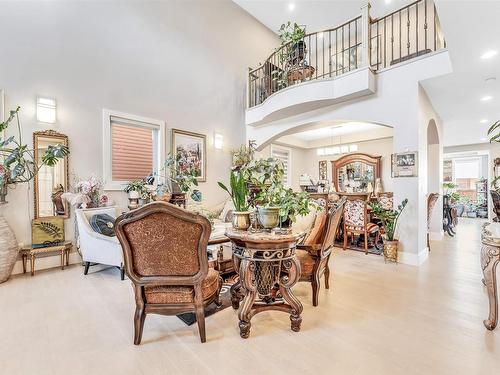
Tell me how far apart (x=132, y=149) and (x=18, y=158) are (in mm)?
1621

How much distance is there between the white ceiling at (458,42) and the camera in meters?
2.49

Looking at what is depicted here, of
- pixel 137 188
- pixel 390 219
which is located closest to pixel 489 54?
pixel 390 219

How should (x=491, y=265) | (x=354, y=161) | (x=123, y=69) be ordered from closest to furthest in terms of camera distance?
1. (x=491, y=265)
2. (x=123, y=69)
3. (x=354, y=161)

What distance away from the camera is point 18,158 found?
2963 mm

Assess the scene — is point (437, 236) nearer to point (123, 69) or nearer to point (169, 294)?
point (169, 294)

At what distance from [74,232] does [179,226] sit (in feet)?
9.92

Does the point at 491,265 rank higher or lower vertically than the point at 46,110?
lower

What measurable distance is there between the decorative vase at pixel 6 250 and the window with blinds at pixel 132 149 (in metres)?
1.47

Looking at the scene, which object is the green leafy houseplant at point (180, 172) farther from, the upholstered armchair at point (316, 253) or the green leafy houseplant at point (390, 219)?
the green leafy houseplant at point (390, 219)

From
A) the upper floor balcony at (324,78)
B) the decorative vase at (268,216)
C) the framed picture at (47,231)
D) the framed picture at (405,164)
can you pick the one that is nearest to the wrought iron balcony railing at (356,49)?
the upper floor balcony at (324,78)

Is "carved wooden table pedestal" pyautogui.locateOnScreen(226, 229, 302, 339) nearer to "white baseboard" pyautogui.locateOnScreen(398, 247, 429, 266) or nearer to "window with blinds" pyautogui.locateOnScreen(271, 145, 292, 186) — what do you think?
"white baseboard" pyautogui.locateOnScreen(398, 247, 429, 266)

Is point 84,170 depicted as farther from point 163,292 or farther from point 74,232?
point 163,292

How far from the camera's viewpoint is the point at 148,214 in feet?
5.15

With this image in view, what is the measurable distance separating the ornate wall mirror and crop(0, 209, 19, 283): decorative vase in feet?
1.34
